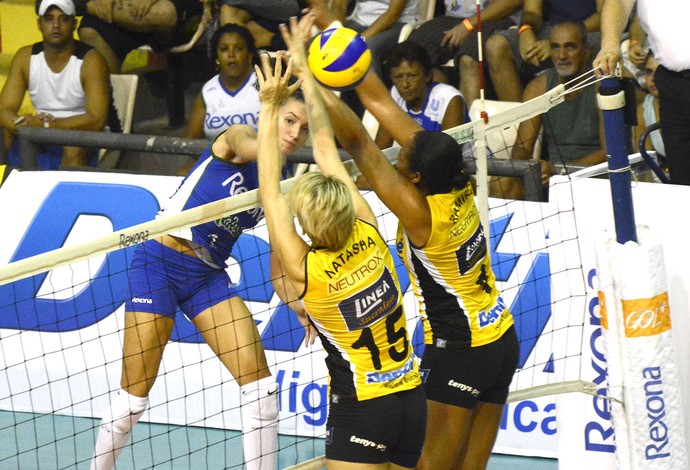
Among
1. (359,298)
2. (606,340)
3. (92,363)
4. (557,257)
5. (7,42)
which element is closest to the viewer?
(359,298)

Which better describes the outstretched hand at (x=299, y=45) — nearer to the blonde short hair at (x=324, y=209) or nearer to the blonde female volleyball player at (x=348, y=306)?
the blonde female volleyball player at (x=348, y=306)

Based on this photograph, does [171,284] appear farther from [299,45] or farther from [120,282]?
[120,282]

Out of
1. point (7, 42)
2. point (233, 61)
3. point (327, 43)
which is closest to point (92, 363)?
point (233, 61)

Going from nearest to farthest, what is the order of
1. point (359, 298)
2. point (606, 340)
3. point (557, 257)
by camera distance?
point (359, 298) < point (606, 340) < point (557, 257)

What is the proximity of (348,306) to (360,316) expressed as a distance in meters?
0.06

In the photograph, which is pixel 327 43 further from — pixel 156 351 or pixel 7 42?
pixel 7 42

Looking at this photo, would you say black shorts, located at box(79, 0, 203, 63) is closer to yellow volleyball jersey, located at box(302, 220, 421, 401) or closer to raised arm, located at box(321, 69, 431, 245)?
raised arm, located at box(321, 69, 431, 245)

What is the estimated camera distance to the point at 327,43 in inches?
181

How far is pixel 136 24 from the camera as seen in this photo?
940 cm

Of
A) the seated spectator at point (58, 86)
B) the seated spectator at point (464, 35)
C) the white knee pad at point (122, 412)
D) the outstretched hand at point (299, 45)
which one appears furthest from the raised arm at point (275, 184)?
the seated spectator at point (58, 86)

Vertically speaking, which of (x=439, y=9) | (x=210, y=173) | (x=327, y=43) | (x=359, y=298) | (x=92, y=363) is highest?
A: (x=439, y=9)

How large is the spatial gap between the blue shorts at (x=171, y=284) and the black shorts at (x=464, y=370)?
1084 millimetres

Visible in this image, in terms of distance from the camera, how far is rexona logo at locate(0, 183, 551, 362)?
6.45 m

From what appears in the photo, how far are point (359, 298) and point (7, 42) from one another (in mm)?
6963
